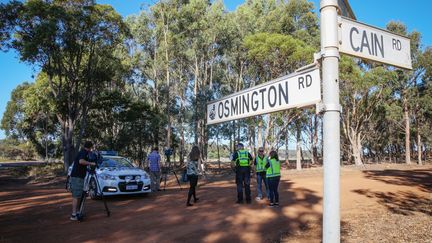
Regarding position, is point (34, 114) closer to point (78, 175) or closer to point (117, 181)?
point (117, 181)

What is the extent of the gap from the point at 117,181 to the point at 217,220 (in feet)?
14.8

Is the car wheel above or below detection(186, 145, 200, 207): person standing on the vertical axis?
below

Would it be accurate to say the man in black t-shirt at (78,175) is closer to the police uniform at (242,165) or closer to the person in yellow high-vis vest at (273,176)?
the police uniform at (242,165)

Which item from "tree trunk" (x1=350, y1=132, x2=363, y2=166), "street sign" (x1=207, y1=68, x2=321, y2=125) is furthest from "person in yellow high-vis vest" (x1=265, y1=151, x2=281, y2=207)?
"tree trunk" (x1=350, y1=132, x2=363, y2=166)

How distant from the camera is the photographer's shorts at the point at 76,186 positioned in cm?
812

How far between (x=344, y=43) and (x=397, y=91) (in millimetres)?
40607

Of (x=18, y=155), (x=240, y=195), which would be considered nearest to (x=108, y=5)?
(x=240, y=195)

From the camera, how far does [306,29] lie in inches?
1314

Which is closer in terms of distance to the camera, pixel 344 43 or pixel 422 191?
pixel 344 43

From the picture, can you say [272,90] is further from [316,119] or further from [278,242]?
[316,119]

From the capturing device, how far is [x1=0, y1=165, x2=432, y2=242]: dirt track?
267 inches

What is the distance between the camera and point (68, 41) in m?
23.9

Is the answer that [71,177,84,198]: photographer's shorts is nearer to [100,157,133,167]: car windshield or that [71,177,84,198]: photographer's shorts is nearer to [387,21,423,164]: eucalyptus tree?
[100,157,133,167]: car windshield

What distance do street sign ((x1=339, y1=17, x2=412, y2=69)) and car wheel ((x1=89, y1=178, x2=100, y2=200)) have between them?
10.8 m
